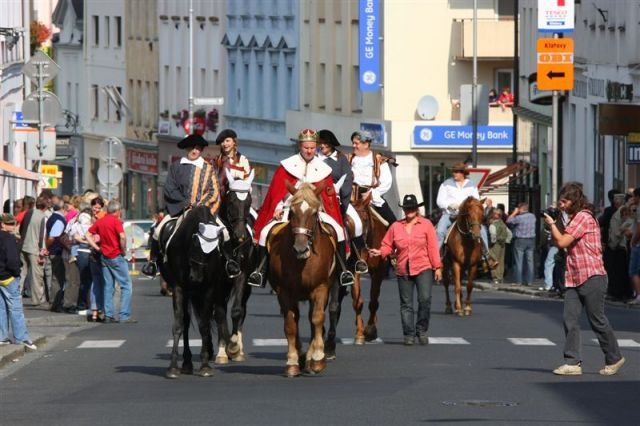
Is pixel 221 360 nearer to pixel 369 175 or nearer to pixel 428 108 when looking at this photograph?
pixel 369 175

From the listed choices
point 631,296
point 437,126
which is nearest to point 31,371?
point 631,296

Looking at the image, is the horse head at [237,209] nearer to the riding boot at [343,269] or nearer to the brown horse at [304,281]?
the brown horse at [304,281]

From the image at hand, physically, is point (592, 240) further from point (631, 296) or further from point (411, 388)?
point (631, 296)

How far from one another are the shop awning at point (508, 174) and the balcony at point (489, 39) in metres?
9.28

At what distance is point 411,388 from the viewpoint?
19.0m

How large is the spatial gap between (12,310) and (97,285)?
22.8 ft

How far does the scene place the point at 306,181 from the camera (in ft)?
68.4

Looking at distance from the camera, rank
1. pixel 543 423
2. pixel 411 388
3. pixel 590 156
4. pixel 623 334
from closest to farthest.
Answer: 1. pixel 543 423
2. pixel 411 388
3. pixel 623 334
4. pixel 590 156

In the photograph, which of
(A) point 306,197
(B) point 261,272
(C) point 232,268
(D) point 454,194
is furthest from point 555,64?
(A) point 306,197

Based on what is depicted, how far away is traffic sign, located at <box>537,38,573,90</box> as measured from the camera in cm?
4341

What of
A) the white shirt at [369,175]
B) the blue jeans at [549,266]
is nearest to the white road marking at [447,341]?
the white shirt at [369,175]

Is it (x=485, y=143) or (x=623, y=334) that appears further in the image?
(x=485, y=143)

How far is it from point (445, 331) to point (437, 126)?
4111cm

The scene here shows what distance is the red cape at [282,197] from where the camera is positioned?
68.8 feet
